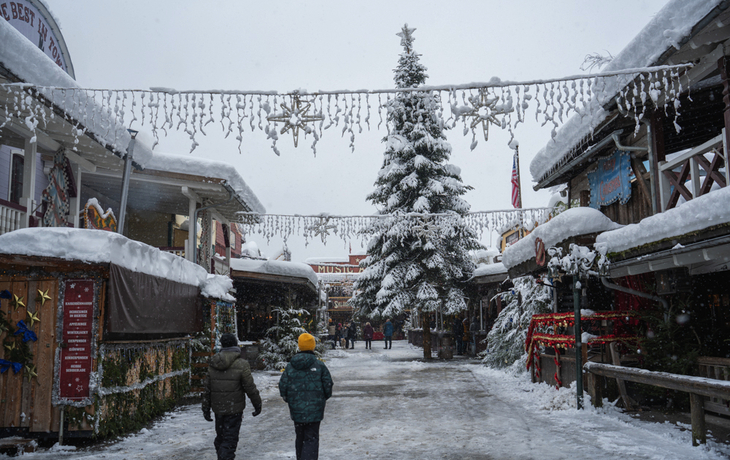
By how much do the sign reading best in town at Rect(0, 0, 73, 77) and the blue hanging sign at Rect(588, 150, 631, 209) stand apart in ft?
38.8

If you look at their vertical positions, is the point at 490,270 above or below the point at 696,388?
above

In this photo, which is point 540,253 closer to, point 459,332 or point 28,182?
point 28,182

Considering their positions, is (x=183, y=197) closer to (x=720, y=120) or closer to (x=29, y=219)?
(x=29, y=219)

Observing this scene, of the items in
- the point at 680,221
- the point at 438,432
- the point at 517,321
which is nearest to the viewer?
the point at 680,221

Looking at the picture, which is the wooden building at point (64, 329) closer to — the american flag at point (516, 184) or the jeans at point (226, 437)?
the jeans at point (226, 437)

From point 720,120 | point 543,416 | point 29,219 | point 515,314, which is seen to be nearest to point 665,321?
point 543,416

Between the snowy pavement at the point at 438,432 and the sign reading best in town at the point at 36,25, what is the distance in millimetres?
7708

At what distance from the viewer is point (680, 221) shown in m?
7.02

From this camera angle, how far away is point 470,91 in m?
7.70

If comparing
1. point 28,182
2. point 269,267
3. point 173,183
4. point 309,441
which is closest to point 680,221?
point 309,441

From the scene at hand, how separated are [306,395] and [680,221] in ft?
16.5

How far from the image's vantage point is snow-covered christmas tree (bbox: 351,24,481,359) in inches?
904

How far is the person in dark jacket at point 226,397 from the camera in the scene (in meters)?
6.18

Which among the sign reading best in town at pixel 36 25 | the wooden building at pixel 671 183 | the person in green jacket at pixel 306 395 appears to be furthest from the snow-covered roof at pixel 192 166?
the person in green jacket at pixel 306 395
